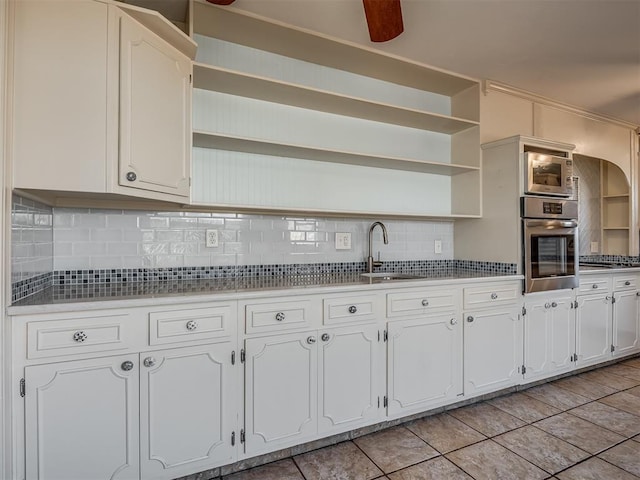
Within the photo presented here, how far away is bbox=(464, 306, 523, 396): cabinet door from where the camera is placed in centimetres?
234

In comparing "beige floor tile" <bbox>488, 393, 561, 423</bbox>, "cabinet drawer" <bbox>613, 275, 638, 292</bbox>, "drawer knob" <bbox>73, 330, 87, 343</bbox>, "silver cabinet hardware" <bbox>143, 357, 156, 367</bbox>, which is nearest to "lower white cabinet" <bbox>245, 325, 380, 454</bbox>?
"silver cabinet hardware" <bbox>143, 357, 156, 367</bbox>

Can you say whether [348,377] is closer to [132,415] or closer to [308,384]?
[308,384]

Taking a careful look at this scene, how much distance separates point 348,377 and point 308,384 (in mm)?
240

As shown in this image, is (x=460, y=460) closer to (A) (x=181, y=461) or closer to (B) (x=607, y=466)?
(B) (x=607, y=466)

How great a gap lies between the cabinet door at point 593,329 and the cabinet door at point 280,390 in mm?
2364

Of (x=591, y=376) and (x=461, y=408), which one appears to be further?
(x=591, y=376)

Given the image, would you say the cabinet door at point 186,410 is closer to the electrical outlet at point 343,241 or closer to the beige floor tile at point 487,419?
the electrical outlet at point 343,241

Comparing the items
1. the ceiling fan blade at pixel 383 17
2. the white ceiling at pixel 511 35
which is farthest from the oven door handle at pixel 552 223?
the ceiling fan blade at pixel 383 17

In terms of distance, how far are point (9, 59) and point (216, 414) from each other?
5.31 ft

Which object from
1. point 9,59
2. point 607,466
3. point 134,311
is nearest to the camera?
point 9,59

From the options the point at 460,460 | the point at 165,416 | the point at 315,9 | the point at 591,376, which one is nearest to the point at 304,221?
the point at 315,9

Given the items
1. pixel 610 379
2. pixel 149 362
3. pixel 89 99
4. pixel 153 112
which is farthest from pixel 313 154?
pixel 610 379

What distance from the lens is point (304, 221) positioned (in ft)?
8.13

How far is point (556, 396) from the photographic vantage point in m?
2.60
